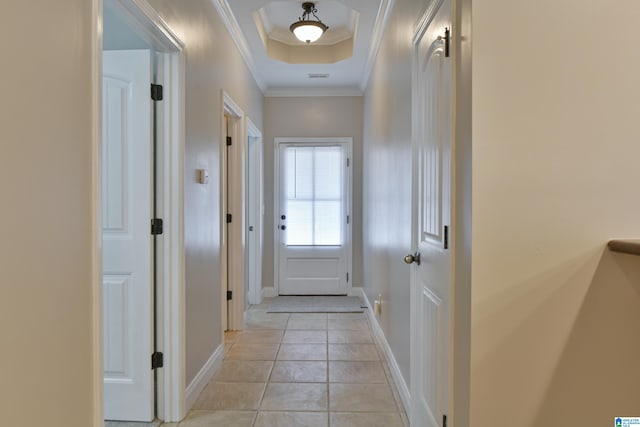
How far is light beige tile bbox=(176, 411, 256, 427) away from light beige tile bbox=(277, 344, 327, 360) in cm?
87

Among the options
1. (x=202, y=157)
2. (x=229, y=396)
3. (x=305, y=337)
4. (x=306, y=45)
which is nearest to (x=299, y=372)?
(x=229, y=396)

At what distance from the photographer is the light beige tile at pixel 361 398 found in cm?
238

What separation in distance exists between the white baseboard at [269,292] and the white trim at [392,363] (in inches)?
61.3

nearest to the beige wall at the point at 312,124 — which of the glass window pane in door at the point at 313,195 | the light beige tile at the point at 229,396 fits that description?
the glass window pane in door at the point at 313,195

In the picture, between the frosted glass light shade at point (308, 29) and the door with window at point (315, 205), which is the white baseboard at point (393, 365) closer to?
the door with window at point (315, 205)

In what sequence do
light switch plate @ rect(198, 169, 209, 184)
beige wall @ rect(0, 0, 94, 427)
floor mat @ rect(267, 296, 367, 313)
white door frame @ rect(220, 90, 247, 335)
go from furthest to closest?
floor mat @ rect(267, 296, 367, 313) → white door frame @ rect(220, 90, 247, 335) → light switch plate @ rect(198, 169, 209, 184) → beige wall @ rect(0, 0, 94, 427)

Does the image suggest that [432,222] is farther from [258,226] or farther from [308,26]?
[258,226]

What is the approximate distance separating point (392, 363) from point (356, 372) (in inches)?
10.9

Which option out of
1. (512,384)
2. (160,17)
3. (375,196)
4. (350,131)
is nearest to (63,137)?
(160,17)

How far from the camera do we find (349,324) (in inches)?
160

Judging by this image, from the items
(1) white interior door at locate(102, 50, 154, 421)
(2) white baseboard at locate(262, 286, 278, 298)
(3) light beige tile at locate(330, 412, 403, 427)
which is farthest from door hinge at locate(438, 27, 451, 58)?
(2) white baseboard at locate(262, 286, 278, 298)

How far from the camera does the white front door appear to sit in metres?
1.54

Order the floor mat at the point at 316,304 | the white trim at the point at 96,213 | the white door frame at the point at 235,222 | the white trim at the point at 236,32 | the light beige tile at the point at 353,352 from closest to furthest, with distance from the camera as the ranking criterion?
the white trim at the point at 96,213 → the white trim at the point at 236,32 → the light beige tile at the point at 353,352 → the white door frame at the point at 235,222 → the floor mat at the point at 316,304

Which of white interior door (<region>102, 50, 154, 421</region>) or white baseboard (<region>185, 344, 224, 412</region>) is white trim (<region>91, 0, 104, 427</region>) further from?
white baseboard (<region>185, 344, 224, 412</region>)
